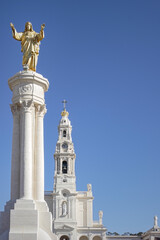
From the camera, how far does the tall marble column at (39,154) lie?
21797 mm

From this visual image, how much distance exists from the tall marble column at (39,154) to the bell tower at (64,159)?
63.3m

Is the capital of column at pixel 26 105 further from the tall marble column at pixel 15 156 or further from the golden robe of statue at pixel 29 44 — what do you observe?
the golden robe of statue at pixel 29 44

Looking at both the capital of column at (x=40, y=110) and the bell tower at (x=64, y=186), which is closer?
the capital of column at (x=40, y=110)

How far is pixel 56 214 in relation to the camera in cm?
8344

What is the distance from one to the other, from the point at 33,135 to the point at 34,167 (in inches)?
66.7

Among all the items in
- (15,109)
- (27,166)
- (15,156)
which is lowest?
(27,166)

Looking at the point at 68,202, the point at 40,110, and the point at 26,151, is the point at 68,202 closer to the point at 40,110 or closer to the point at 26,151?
the point at 40,110

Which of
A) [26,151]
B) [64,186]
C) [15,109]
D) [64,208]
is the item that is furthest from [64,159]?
[26,151]

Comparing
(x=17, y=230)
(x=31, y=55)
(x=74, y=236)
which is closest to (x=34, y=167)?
(x=17, y=230)

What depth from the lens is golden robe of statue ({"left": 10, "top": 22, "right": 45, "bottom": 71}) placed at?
23672mm

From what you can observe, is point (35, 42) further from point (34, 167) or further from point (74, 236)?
point (74, 236)

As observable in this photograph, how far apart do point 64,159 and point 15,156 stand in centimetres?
6523

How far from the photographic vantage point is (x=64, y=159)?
86938mm

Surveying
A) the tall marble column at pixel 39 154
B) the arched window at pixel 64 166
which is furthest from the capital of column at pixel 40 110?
the arched window at pixel 64 166
